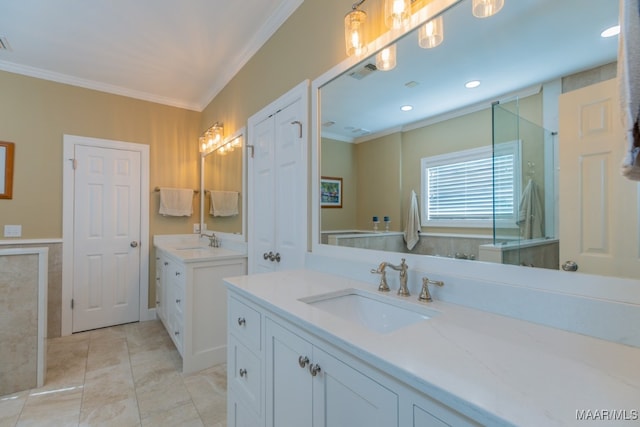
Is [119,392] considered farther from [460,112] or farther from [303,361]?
[460,112]

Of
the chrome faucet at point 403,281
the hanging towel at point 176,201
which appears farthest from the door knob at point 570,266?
the hanging towel at point 176,201

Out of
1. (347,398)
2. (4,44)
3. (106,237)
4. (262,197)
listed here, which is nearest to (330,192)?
(262,197)

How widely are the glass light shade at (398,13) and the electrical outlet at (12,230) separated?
12.0 ft

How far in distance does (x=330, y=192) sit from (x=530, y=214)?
100 cm

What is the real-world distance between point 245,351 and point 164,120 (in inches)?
128

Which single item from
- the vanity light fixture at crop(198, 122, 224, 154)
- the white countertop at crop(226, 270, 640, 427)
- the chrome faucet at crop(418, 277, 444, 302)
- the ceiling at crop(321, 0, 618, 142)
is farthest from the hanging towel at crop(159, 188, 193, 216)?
the chrome faucet at crop(418, 277, 444, 302)

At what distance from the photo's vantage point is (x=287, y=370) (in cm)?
101

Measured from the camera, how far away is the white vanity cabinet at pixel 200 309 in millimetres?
2215

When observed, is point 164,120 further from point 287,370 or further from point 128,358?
point 287,370

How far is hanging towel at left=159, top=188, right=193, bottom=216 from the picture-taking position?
→ 11.2ft

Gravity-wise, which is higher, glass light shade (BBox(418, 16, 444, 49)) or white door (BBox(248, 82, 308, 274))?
glass light shade (BBox(418, 16, 444, 49))

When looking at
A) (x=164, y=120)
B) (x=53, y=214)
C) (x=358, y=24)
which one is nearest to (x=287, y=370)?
(x=358, y=24)

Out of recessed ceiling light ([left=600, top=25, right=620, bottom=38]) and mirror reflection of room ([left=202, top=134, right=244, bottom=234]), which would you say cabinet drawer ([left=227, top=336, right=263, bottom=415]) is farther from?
recessed ceiling light ([left=600, top=25, right=620, bottom=38])

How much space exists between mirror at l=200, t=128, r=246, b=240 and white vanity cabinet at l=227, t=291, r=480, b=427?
54.9 inches
